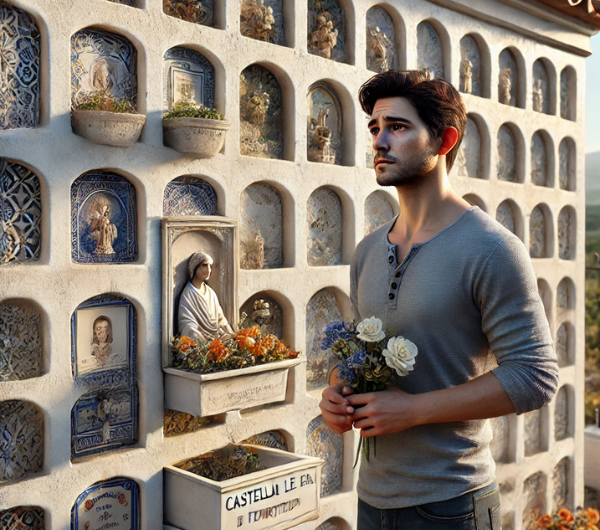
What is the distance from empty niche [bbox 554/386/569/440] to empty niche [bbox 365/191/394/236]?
9.78ft

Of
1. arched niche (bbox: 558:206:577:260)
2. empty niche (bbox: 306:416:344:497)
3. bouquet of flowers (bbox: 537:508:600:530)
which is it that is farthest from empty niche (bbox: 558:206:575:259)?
empty niche (bbox: 306:416:344:497)

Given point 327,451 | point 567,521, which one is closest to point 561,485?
point 567,521

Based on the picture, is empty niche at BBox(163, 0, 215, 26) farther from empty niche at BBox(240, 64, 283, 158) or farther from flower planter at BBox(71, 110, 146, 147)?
flower planter at BBox(71, 110, 146, 147)

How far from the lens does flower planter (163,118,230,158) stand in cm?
359

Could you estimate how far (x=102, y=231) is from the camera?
3.46 m

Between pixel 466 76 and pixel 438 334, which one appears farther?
pixel 466 76

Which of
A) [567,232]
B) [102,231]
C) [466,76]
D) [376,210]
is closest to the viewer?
[102,231]

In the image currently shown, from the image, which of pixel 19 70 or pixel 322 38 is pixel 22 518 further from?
pixel 322 38

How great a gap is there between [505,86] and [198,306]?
3752 mm

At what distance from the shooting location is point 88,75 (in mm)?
3432

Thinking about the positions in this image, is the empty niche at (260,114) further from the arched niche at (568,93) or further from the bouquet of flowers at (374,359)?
the arched niche at (568,93)

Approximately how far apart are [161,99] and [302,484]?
2.17m

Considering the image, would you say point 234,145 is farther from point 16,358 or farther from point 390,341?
point 390,341

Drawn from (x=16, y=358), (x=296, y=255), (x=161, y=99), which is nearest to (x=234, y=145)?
(x=161, y=99)
